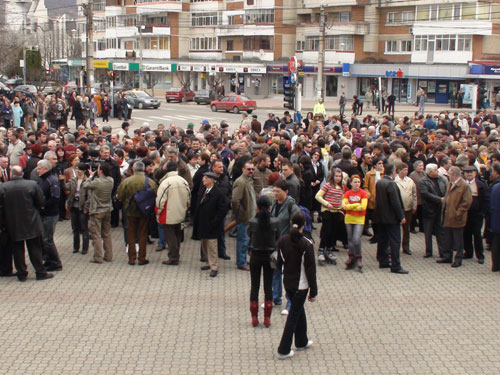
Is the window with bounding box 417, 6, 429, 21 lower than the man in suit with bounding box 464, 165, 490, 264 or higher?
higher

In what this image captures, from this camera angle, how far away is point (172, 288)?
1050cm

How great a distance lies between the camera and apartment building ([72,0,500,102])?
58.8 m

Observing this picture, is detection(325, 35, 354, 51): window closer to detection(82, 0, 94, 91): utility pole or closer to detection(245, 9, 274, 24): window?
detection(245, 9, 274, 24): window

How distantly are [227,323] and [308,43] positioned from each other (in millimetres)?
62965

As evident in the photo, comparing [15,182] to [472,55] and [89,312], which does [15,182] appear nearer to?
[89,312]

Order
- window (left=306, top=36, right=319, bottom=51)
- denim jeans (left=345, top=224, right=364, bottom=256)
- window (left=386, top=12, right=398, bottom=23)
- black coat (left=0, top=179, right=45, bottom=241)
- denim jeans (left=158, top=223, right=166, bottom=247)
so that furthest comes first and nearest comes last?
window (left=306, top=36, right=319, bottom=51)
window (left=386, top=12, right=398, bottom=23)
denim jeans (left=158, top=223, right=166, bottom=247)
denim jeans (left=345, top=224, right=364, bottom=256)
black coat (left=0, top=179, right=45, bottom=241)

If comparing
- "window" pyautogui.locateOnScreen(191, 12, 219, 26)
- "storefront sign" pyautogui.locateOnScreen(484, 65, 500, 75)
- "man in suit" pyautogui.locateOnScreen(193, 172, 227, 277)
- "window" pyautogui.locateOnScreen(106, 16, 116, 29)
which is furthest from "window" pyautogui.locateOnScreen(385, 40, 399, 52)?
"man in suit" pyautogui.locateOnScreen(193, 172, 227, 277)

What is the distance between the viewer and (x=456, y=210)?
11.7m

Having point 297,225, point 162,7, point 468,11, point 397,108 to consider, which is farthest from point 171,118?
point 162,7

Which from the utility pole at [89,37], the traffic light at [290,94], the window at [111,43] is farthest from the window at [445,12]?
the window at [111,43]

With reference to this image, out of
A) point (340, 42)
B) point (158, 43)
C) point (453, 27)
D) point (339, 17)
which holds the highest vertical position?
point (339, 17)

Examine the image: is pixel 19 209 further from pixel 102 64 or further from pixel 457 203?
pixel 102 64

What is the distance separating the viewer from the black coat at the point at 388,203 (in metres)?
11.2

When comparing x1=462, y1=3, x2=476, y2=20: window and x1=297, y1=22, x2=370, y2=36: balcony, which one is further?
x1=297, y1=22, x2=370, y2=36: balcony
